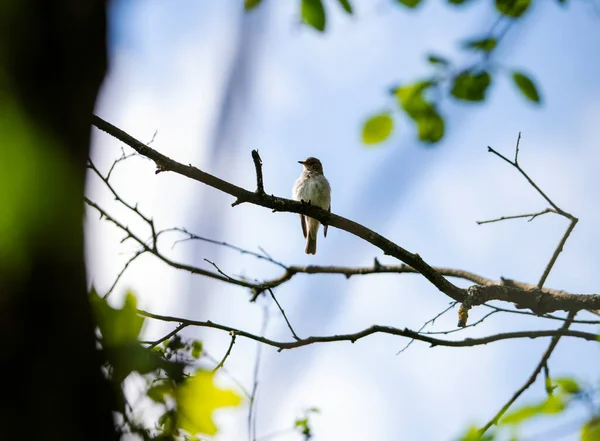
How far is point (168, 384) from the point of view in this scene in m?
1.43

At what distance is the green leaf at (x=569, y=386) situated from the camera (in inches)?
74.1

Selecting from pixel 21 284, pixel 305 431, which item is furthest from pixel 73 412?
pixel 305 431

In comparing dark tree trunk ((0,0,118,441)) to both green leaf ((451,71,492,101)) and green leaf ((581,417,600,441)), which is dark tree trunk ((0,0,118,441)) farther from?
green leaf ((451,71,492,101))

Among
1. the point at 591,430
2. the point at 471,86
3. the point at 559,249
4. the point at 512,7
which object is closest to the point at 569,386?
the point at 591,430

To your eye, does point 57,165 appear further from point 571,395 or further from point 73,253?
point 571,395

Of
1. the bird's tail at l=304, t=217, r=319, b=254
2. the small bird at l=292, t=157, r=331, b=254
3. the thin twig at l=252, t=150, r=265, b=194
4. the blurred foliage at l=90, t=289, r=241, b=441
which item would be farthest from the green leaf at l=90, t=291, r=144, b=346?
the bird's tail at l=304, t=217, r=319, b=254

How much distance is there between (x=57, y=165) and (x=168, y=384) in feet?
1.98

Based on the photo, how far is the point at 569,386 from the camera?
1.92 m

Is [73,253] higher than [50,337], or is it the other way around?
[73,253]

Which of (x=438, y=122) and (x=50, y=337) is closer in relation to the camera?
(x=50, y=337)

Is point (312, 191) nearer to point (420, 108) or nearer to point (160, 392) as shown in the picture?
point (420, 108)

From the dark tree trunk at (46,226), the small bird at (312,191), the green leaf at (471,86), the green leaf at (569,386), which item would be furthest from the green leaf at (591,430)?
the small bird at (312,191)

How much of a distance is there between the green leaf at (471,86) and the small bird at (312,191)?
24.6ft

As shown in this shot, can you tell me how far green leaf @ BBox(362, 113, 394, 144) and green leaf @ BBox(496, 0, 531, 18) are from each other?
0.80 metres
